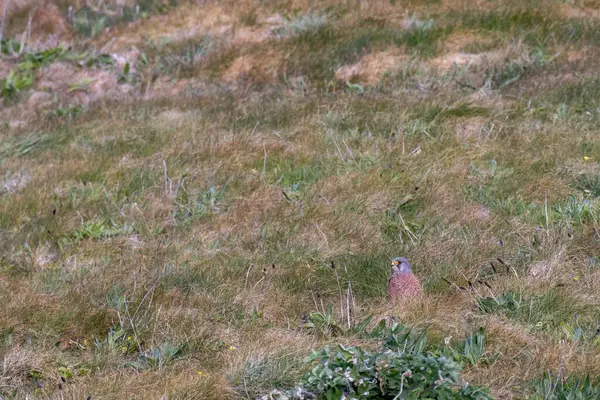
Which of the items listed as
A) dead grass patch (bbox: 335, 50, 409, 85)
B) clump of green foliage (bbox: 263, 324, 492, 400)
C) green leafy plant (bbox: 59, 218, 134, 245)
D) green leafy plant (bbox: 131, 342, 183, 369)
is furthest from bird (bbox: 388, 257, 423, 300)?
dead grass patch (bbox: 335, 50, 409, 85)

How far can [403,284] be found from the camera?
14.3 feet

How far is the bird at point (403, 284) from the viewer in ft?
14.2

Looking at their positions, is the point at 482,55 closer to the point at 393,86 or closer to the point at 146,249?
the point at 393,86

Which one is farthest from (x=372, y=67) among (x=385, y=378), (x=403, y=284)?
(x=385, y=378)

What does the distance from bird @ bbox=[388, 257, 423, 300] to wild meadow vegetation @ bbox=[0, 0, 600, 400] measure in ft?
0.34

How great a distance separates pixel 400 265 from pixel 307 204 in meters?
1.53

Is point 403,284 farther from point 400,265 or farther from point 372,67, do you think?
point 372,67

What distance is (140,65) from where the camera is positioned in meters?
10.3

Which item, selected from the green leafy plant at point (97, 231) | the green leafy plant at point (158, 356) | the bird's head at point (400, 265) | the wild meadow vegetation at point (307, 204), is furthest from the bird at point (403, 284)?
the green leafy plant at point (97, 231)

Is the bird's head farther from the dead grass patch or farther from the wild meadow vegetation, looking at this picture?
the dead grass patch

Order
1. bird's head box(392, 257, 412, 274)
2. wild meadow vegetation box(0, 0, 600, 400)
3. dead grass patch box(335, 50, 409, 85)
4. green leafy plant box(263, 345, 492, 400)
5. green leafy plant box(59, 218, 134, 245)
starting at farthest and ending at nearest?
dead grass patch box(335, 50, 409, 85), green leafy plant box(59, 218, 134, 245), bird's head box(392, 257, 412, 274), wild meadow vegetation box(0, 0, 600, 400), green leafy plant box(263, 345, 492, 400)

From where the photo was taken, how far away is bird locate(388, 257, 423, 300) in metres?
4.32

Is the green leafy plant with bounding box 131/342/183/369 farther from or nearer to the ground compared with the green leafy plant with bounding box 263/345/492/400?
nearer to the ground

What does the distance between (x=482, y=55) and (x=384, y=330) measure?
572cm
